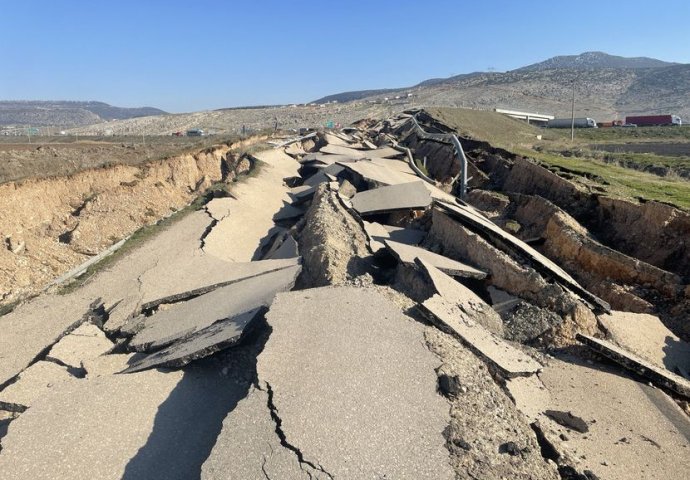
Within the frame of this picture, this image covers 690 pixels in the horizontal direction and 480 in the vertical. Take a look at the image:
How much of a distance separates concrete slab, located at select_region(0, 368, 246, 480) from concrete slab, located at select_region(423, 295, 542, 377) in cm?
234

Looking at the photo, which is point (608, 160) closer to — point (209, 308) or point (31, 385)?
point (209, 308)

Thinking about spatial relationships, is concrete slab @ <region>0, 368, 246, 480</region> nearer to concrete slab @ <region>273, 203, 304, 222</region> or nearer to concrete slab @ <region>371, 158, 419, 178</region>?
concrete slab @ <region>273, 203, 304, 222</region>

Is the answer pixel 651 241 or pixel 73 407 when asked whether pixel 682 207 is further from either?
pixel 73 407

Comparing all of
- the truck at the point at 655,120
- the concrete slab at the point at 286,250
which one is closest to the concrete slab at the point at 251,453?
the concrete slab at the point at 286,250

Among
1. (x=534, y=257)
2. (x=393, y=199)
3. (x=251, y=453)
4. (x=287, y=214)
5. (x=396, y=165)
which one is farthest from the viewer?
(x=396, y=165)

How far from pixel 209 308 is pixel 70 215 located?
8975 mm

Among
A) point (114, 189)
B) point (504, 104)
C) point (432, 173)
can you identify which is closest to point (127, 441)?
point (114, 189)

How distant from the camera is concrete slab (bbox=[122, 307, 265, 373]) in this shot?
5.04 meters

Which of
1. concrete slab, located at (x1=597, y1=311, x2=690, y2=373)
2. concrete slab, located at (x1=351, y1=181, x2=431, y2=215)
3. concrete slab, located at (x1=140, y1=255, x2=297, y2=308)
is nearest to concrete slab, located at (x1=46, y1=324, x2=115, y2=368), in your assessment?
concrete slab, located at (x1=140, y1=255, x2=297, y2=308)

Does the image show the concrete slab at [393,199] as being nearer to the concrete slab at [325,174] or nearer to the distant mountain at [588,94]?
the concrete slab at [325,174]

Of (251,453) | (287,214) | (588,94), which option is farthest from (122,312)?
(588,94)

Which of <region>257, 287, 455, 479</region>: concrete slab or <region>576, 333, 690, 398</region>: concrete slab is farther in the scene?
<region>576, 333, 690, 398</region>: concrete slab

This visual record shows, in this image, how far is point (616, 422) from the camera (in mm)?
5078

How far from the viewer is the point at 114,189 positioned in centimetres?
1486
